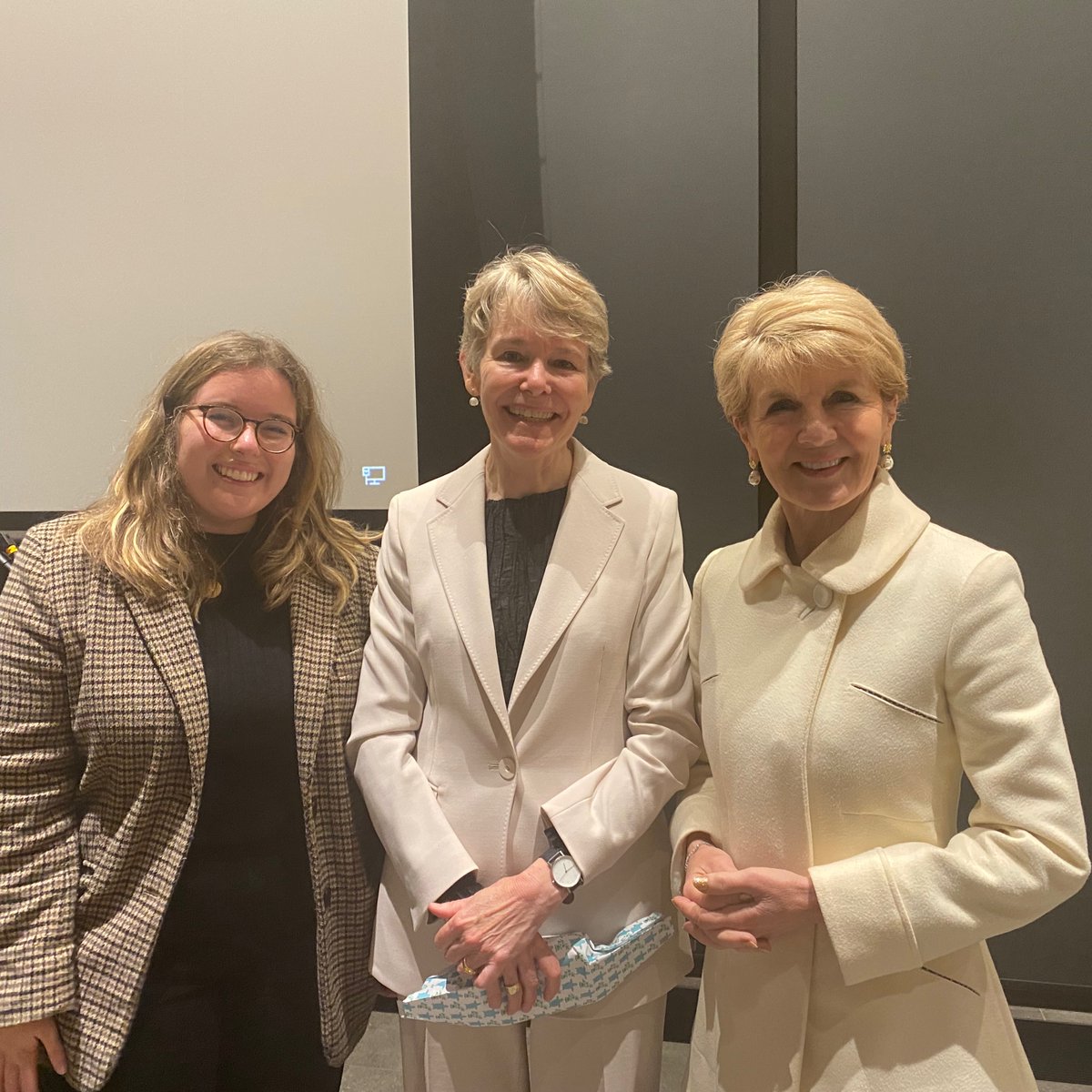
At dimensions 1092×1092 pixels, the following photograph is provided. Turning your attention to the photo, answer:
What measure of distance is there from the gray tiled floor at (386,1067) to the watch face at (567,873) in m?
1.32

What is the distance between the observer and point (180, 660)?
59.1 inches

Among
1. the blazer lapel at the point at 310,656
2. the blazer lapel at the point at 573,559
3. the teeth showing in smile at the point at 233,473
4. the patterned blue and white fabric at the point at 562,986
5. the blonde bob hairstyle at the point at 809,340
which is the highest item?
the blonde bob hairstyle at the point at 809,340

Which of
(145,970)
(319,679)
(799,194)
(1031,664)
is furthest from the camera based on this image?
(799,194)

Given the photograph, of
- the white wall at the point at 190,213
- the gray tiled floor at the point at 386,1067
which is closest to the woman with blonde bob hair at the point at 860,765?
the gray tiled floor at the point at 386,1067

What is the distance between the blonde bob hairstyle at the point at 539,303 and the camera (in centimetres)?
149

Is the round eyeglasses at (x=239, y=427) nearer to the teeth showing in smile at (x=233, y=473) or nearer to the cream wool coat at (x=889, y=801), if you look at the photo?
the teeth showing in smile at (x=233, y=473)

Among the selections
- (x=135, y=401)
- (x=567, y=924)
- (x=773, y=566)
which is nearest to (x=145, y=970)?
(x=567, y=924)

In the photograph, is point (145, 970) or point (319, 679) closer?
point (145, 970)

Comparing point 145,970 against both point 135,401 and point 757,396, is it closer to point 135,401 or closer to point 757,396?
point 757,396

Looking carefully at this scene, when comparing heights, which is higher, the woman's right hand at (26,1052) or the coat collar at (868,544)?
the coat collar at (868,544)

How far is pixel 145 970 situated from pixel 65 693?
0.49m

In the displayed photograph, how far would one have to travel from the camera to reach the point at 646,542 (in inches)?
61.7

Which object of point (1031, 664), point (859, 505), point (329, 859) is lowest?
point (329, 859)

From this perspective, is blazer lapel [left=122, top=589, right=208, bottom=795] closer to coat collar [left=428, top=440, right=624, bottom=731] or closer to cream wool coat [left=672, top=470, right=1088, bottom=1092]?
coat collar [left=428, top=440, right=624, bottom=731]
